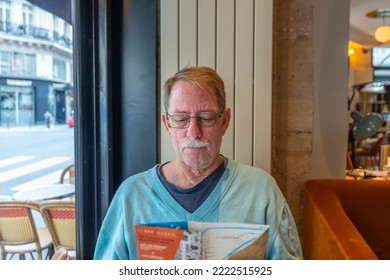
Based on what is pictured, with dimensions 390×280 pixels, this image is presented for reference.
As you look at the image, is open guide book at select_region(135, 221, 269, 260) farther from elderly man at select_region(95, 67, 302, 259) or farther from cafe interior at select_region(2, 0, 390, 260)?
cafe interior at select_region(2, 0, 390, 260)

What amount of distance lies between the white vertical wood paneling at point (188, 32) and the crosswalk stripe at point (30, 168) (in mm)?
486

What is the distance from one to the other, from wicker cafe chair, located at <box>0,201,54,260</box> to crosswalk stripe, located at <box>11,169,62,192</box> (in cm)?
9

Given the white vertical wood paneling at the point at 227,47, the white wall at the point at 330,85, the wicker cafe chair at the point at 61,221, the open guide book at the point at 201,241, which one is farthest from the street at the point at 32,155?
the white wall at the point at 330,85

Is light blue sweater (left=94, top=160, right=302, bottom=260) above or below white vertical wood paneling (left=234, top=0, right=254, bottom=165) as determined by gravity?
below

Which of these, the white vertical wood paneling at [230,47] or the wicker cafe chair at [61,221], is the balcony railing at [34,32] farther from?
the wicker cafe chair at [61,221]

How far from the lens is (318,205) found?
1151mm

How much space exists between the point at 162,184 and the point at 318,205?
1.82ft

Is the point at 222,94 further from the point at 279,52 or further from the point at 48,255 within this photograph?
the point at 48,255

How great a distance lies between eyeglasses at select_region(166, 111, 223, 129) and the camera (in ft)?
2.84

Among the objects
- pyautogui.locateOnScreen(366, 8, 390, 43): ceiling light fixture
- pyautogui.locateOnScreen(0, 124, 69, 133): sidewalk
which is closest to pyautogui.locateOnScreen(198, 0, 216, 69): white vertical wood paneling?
pyautogui.locateOnScreen(0, 124, 69, 133): sidewalk

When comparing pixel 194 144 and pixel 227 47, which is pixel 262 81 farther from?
pixel 194 144

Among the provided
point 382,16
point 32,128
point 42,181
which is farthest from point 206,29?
point 382,16

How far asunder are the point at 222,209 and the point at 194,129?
0.22 m

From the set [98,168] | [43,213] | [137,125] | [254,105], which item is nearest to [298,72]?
[254,105]
